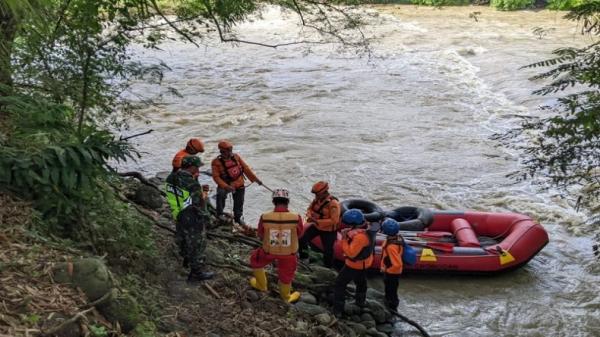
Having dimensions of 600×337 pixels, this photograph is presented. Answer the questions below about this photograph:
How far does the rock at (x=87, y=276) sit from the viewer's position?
3764mm

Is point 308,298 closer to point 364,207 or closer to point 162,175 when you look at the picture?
point 364,207

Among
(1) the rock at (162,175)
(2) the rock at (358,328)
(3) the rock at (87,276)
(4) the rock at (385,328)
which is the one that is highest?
(3) the rock at (87,276)

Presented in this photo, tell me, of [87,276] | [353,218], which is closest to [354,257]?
[353,218]

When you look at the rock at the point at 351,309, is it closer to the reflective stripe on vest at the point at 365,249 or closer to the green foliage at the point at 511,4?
the reflective stripe on vest at the point at 365,249

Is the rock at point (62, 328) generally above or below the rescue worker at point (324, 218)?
above

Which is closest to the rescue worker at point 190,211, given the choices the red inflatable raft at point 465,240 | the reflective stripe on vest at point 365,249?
the reflective stripe on vest at point 365,249

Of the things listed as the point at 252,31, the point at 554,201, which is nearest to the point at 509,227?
the point at 554,201

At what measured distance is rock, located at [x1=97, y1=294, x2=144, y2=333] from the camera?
3748 millimetres

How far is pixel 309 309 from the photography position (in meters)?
6.26

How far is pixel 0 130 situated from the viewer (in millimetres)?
5250

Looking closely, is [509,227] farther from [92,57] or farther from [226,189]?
[92,57]

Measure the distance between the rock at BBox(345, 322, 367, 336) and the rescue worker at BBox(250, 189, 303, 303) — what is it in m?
0.79

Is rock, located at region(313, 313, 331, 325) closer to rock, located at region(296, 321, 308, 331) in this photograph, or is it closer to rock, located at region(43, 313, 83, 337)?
rock, located at region(296, 321, 308, 331)

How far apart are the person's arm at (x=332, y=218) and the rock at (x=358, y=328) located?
179cm
